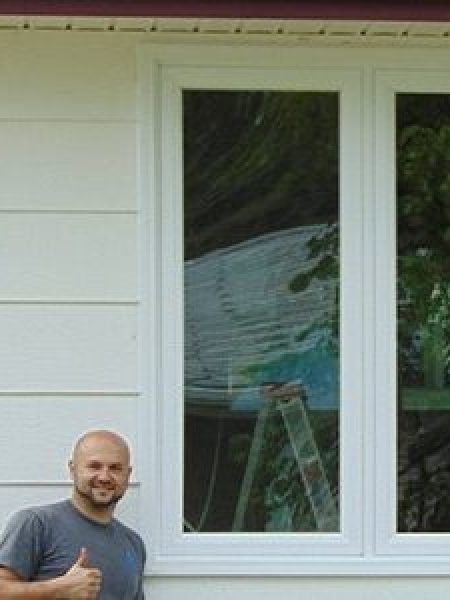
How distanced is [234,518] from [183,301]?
0.68m

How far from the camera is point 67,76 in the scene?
16.0 ft

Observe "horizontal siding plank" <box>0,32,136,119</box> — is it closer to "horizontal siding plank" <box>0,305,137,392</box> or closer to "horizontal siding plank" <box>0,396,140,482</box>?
"horizontal siding plank" <box>0,305,137,392</box>

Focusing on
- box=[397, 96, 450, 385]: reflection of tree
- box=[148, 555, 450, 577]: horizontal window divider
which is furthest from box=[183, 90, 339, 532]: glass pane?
box=[397, 96, 450, 385]: reflection of tree

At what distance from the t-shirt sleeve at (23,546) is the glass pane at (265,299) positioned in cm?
64

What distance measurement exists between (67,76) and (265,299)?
0.91m

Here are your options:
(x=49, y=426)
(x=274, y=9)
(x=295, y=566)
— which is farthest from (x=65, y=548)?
(x=274, y=9)

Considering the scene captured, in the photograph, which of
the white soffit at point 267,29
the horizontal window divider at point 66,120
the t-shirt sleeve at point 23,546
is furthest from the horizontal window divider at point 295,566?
the white soffit at point 267,29

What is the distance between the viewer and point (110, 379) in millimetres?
4852

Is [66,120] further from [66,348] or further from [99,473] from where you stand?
[99,473]

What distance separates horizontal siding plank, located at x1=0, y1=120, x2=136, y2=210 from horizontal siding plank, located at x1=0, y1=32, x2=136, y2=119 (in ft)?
0.14

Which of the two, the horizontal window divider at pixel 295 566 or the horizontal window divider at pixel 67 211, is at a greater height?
the horizontal window divider at pixel 67 211

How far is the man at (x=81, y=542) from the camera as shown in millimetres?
4473

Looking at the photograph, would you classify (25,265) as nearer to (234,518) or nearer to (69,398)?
(69,398)

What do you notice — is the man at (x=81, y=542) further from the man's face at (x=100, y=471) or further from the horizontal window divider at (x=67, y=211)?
the horizontal window divider at (x=67, y=211)
